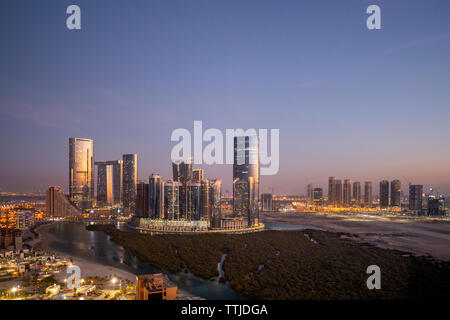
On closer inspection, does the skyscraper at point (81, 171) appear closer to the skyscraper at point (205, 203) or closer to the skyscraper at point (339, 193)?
the skyscraper at point (205, 203)

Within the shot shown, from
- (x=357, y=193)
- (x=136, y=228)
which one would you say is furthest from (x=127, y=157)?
(x=357, y=193)

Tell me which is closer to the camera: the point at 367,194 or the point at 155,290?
the point at 155,290

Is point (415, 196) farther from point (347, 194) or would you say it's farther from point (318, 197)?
point (318, 197)

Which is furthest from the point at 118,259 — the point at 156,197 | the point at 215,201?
the point at 156,197

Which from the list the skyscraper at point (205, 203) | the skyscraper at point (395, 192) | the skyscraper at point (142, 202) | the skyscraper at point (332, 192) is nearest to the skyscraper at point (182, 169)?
the skyscraper at point (142, 202)

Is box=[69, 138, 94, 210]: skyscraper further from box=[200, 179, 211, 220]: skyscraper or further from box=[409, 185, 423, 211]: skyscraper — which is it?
box=[409, 185, 423, 211]: skyscraper
